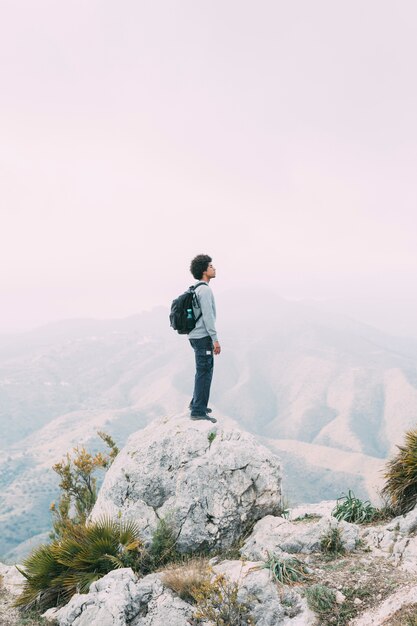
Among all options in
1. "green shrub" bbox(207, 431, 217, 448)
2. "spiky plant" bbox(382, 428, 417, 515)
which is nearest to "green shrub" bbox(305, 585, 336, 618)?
"spiky plant" bbox(382, 428, 417, 515)

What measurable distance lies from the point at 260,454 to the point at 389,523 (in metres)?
2.72

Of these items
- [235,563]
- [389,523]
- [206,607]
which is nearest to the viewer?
[206,607]

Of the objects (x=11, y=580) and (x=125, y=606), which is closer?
(x=125, y=606)

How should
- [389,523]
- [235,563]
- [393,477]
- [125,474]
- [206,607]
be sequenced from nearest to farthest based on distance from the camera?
[206,607] < [235,563] < [389,523] < [393,477] < [125,474]

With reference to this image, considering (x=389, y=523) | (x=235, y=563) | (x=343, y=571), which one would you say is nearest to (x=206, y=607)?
(x=235, y=563)

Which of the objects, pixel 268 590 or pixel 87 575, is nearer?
pixel 268 590

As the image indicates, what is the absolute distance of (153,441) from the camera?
892cm

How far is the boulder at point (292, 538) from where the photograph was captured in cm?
651

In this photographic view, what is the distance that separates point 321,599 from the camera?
504 centimetres

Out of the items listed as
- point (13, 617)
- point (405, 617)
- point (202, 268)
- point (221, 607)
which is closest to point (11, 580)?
point (13, 617)

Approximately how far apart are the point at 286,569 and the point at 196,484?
8.39 ft

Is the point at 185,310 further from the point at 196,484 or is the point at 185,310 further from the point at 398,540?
the point at 398,540

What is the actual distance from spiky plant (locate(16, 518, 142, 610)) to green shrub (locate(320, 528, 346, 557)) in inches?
123

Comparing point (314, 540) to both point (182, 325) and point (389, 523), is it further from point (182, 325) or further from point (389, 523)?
point (182, 325)
